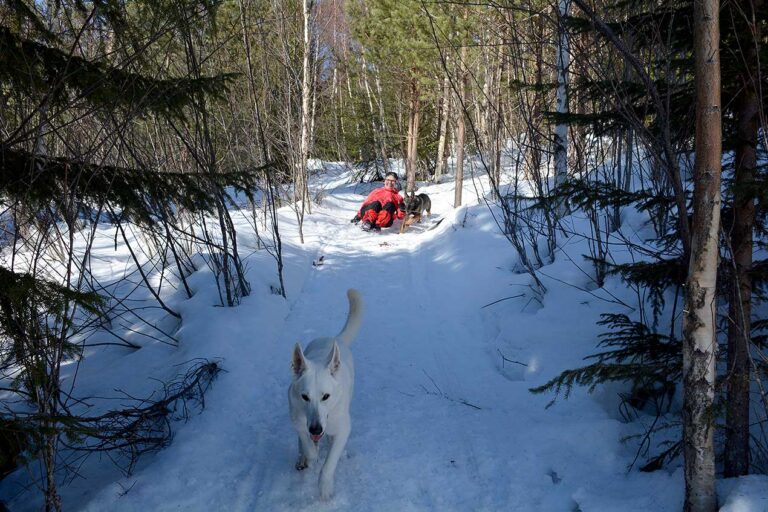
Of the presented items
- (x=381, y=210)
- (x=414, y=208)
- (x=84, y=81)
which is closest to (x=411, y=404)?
(x=84, y=81)

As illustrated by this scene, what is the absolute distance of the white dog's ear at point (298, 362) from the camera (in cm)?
330

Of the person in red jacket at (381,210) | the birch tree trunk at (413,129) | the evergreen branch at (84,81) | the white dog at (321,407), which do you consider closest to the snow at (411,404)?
the white dog at (321,407)

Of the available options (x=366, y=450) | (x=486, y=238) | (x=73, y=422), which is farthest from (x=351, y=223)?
(x=73, y=422)

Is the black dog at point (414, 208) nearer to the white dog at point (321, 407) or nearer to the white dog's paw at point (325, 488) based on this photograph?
the white dog at point (321, 407)

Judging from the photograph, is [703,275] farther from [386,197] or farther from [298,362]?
[386,197]

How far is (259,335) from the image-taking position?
5668mm

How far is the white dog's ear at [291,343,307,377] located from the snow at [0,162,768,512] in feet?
2.50

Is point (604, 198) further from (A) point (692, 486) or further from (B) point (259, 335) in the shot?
(B) point (259, 335)

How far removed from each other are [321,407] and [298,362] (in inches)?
14.1

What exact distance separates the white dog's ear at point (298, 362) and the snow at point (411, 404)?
763mm

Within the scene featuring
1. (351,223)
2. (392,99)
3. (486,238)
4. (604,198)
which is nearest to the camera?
(604,198)

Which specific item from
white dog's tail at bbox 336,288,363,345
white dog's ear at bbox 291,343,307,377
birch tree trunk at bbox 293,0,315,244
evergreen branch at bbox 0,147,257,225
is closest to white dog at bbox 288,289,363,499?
white dog's ear at bbox 291,343,307,377

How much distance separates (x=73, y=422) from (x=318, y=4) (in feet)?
44.7

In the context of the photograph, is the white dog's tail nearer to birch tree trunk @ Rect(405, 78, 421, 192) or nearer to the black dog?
the black dog
